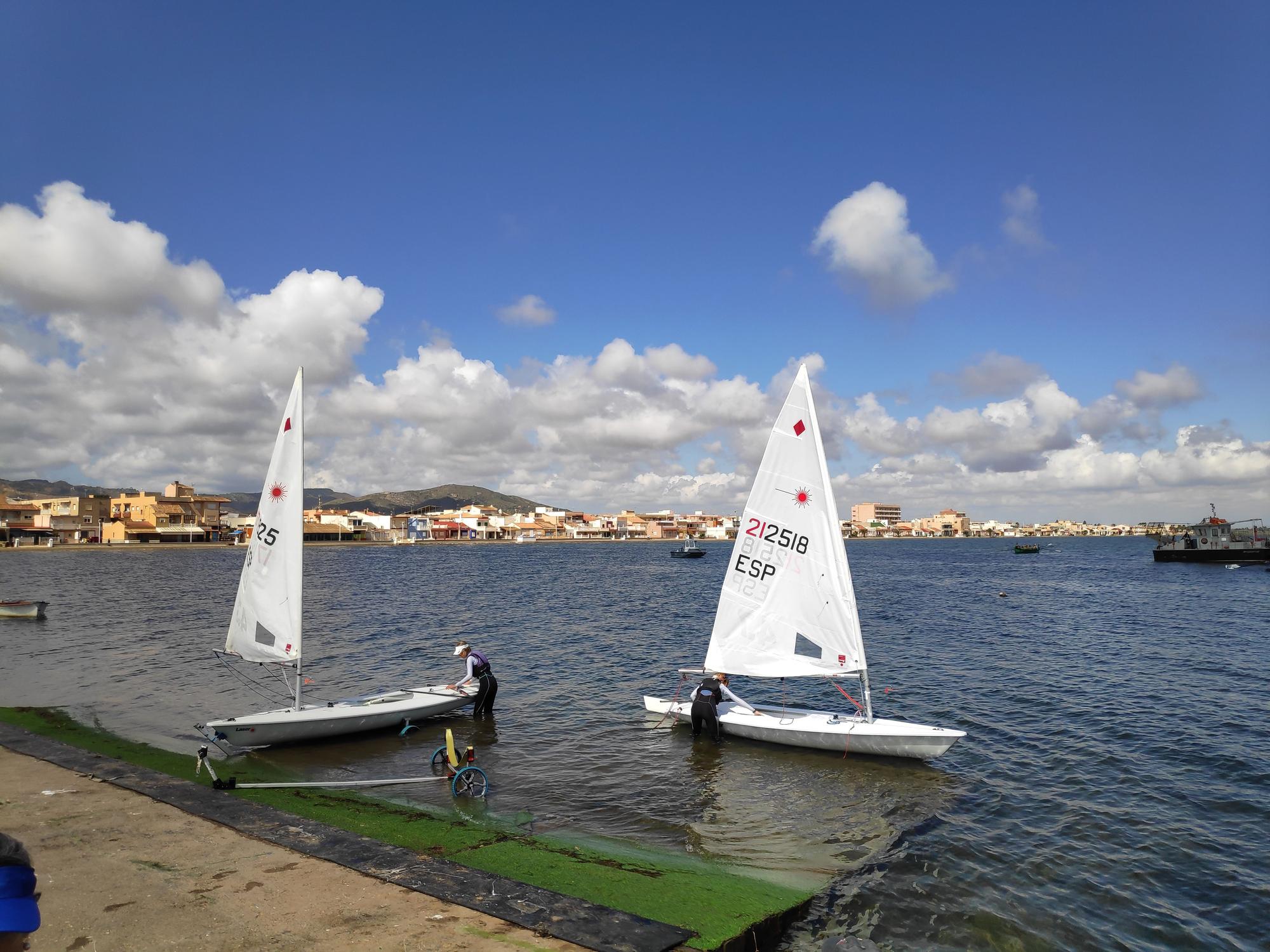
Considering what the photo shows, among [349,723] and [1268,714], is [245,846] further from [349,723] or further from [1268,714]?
[1268,714]

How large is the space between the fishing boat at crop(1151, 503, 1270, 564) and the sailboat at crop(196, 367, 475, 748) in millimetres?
117704

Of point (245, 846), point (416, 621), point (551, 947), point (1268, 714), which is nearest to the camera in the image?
point (551, 947)

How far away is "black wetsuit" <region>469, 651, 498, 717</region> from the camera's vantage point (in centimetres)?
2122

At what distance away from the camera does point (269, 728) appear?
696 inches

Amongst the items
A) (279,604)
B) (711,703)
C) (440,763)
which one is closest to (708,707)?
(711,703)

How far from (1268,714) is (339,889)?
26417 mm

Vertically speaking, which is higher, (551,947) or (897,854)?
(551,947)

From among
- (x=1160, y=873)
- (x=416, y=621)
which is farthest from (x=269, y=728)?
(x=416, y=621)

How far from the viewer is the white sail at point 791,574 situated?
18125 millimetres

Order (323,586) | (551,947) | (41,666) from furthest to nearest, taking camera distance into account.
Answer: (323,586)
(41,666)
(551,947)

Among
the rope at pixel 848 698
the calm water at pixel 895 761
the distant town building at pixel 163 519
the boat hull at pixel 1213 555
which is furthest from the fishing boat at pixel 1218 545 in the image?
the distant town building at pixel 163 519

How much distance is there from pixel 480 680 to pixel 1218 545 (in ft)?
384

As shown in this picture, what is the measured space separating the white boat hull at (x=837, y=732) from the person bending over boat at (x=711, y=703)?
26 cm

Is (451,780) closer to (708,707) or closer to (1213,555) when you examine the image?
(708,707)
